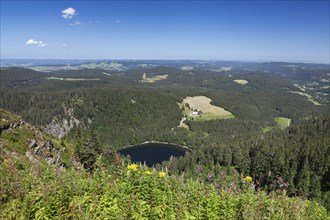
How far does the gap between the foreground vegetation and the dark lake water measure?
133 metres

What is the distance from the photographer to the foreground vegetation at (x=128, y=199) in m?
7.48

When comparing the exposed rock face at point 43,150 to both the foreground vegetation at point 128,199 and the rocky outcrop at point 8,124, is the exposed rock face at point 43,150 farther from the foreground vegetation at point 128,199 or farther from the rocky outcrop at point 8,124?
the foreground vegetation at point 128,199

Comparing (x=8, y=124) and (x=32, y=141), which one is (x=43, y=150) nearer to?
(x=32, y=141)

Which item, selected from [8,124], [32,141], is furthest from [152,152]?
[8,124]

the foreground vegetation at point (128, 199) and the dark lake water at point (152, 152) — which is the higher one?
the foreground vegetation at point (128, 199)

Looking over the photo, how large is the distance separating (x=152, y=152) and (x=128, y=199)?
6332 inches

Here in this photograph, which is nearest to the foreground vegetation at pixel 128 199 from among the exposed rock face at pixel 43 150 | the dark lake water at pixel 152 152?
the exposed rock face at pixel 43 150

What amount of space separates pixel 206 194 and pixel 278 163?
263ft

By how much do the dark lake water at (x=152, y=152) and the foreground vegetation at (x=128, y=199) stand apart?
435ft

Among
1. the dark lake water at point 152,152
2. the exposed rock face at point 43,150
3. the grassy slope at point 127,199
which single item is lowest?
the dark lake water at point 152,152

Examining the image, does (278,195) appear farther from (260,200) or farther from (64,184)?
(64,184)

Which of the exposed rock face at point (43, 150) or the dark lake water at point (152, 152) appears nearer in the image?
the exposed rock face at point (43, 150)

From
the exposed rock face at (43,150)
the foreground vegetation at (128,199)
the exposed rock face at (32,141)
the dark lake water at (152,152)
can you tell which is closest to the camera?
the foreground vegetation at (128,199)

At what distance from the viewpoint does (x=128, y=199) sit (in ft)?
26.5
